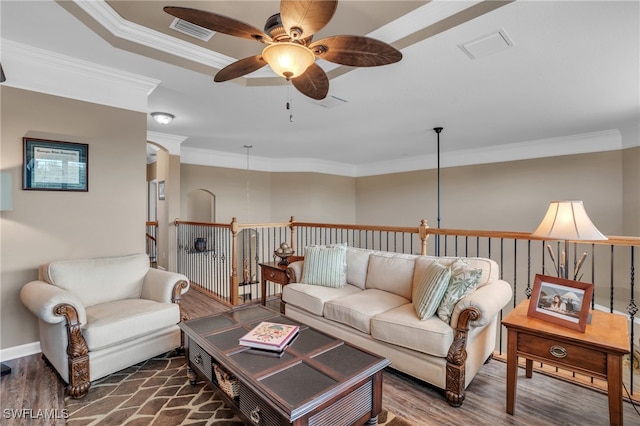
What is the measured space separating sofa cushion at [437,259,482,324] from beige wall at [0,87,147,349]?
317cm

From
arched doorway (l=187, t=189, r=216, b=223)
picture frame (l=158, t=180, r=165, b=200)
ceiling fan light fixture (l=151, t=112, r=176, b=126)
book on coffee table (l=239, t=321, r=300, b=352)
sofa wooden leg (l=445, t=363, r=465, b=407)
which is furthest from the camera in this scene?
arched doorway (l=187, t=189, r=216, b=223)

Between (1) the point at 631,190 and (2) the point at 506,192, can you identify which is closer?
(1) the point at 631,190

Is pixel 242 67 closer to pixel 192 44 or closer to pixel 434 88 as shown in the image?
pixel 192 44

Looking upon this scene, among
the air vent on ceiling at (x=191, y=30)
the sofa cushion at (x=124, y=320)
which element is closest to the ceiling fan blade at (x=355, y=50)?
the air vent on ceiling at (x=191, y=30)

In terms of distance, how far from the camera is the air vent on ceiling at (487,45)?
228cm

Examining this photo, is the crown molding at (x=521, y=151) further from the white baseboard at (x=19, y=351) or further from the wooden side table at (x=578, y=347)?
the white baseboard at (x=19, y=351)

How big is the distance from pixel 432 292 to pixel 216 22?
2218 mm

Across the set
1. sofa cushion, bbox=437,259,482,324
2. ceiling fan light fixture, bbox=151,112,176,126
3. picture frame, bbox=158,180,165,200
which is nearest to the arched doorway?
picture frame, bbox=158,180,165,200

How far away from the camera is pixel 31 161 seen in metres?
2.72

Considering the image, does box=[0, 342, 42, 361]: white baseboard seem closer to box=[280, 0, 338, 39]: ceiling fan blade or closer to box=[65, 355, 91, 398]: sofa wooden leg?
box=[65, 355, 91, 398]: sofa wooden leg

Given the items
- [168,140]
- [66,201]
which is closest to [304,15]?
[66,201]

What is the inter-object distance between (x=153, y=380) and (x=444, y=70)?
3624 millimetres

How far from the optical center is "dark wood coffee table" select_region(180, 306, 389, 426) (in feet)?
4.42

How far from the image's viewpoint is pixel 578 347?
168 cm
